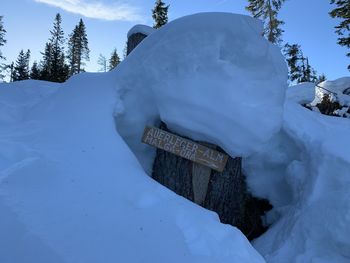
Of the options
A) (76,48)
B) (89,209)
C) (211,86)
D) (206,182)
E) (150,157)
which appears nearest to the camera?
(89,209)

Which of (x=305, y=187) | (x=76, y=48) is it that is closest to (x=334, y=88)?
(x=305, y=187)

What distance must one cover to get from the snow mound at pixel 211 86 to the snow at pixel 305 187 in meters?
0.69

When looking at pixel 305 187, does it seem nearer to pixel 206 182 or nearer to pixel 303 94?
pixel 206 182

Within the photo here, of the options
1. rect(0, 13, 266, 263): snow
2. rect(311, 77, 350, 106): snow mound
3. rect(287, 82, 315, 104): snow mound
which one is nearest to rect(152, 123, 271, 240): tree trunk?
rect(0, 13, 266, 263): snow

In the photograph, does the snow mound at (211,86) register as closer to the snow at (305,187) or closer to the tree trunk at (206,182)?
the tree trunk at (206,182)

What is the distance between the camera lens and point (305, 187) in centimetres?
359

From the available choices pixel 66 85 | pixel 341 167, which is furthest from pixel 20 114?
pixel 341 167

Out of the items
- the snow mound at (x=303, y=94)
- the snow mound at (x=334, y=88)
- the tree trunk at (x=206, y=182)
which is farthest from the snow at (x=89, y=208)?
the snow mound at (x=334, y=88)

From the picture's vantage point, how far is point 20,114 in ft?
13.0

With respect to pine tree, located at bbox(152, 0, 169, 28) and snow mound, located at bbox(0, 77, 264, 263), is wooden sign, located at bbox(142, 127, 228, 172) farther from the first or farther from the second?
pine tree, located at bbox(152, 0, 169, 28)

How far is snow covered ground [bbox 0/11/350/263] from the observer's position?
2.03 meters

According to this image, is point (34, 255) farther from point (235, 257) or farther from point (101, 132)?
point (101, 132)

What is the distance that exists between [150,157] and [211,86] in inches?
43.5

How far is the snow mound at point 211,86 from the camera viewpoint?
329 cm
